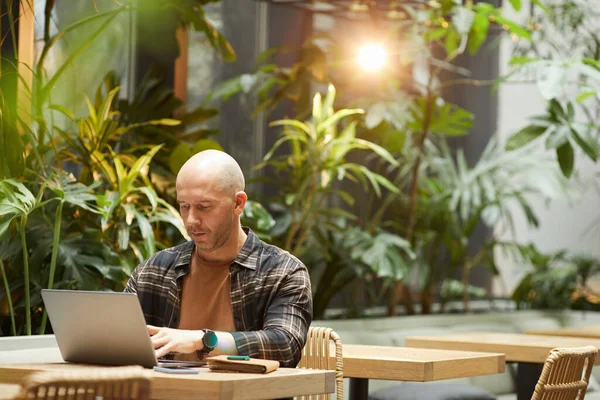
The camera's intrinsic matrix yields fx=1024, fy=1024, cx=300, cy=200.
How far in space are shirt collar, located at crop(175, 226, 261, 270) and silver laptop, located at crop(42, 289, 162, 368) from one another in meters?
0.48

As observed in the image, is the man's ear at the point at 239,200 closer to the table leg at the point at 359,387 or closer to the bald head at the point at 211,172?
the bald head at the point at 211,172

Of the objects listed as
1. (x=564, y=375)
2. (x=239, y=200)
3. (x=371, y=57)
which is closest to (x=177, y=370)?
(x=239, y=200)

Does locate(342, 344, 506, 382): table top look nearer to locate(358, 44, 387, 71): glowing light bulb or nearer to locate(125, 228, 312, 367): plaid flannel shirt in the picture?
locate(125, 228, 312, 367): plaid flannel shirt

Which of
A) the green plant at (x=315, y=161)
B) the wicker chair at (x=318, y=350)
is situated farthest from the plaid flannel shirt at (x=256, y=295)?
the green plant at (x=315, y=161)

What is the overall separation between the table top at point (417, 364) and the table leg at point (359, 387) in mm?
122

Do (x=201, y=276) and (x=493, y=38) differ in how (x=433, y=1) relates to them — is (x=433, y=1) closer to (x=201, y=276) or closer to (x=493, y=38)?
(x=493, y=38)

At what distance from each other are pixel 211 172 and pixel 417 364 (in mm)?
1100

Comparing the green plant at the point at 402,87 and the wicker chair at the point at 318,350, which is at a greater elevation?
the green plant at the point at 402,87

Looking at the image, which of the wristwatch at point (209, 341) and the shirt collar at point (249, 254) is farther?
the shirt collar at point (249, 254)

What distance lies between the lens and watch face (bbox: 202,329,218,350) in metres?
2.50

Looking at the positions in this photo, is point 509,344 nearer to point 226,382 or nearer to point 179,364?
point 179,364

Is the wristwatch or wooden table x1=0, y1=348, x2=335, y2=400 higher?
the wristwatch

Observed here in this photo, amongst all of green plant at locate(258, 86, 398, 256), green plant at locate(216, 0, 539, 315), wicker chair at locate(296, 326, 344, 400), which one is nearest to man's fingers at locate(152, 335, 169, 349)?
wicker chair at locate(296, 326, 344, 400)

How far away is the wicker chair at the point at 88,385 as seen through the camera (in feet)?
5.78
